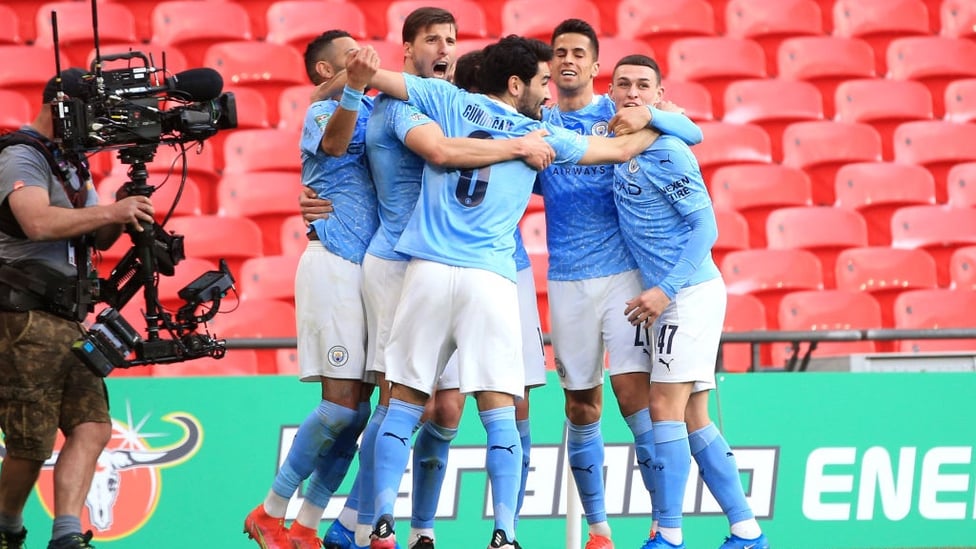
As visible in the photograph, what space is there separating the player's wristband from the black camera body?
0.48 meters

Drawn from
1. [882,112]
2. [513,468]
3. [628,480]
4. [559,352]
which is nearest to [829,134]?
[882,112]

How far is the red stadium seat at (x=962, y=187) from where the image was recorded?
1037cm

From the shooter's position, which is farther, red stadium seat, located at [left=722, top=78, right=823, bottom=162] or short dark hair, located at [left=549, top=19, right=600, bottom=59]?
red stadium seat, located at [left=722, top=78, right=823, bottom=162]

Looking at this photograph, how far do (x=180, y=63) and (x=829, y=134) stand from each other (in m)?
5.12

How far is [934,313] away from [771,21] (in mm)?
3463

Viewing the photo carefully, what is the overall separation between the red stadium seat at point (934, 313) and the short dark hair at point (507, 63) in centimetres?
479

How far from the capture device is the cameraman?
17.2 ft

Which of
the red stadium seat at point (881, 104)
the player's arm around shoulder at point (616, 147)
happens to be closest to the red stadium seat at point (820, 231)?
the red stadium seat at point (881, 104)

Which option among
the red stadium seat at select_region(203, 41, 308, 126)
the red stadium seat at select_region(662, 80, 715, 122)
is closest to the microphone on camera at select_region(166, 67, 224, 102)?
the red stadium seat at select_region(203, 41, 308, 126)

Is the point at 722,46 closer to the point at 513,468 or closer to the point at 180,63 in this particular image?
the point at 180,63

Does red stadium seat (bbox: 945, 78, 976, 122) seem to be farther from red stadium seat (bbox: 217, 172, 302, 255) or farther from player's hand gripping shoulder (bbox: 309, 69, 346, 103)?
player's hand gripping shoulder (bbox: 309, 69, 346, 103)

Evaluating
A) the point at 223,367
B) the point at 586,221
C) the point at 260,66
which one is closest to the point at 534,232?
the point at 223,367

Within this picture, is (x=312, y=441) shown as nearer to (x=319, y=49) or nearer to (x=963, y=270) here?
(x=319, y=49)

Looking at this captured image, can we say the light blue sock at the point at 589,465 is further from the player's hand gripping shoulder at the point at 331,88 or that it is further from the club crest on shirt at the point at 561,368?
the player's hand gripping shoulder at the point at 331,88
